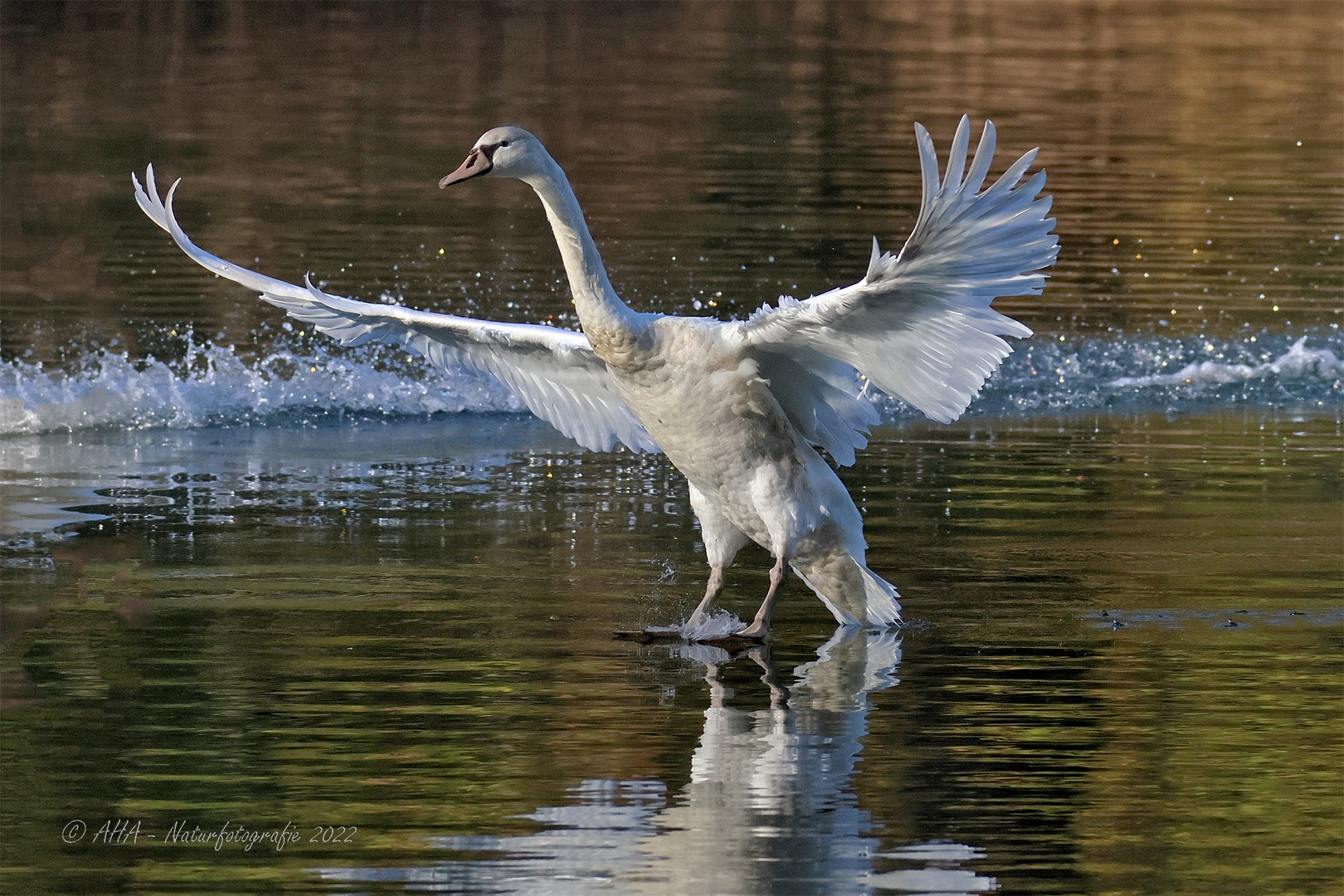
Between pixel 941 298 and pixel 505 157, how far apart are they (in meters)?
1.68

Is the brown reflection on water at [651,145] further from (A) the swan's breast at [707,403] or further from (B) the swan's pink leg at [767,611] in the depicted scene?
(B) the swan's pink leg at [767,611]

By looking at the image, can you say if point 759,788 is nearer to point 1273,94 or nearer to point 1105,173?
point 1105,173

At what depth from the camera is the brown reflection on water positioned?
1791cm

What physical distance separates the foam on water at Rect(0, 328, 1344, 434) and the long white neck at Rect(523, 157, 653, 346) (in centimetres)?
597

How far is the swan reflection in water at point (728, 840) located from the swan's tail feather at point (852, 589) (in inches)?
57.2

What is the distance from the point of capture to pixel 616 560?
9234 millimetres

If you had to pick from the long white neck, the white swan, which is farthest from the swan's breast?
the long white neck

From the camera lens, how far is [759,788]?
19.4 feet

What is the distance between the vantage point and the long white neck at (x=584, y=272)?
785 cm

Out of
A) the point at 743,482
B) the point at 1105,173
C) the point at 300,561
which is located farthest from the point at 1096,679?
the point at 1105,173

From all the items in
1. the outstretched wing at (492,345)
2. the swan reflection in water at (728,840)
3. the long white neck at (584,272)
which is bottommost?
the swan reflection in water at (728,840)

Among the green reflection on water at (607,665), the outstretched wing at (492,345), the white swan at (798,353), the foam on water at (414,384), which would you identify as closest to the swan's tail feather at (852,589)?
the white swan at (798,353)

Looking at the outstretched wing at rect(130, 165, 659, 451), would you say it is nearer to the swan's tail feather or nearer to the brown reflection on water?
the swan's tail feather

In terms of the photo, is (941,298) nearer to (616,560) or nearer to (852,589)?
(852,589)
